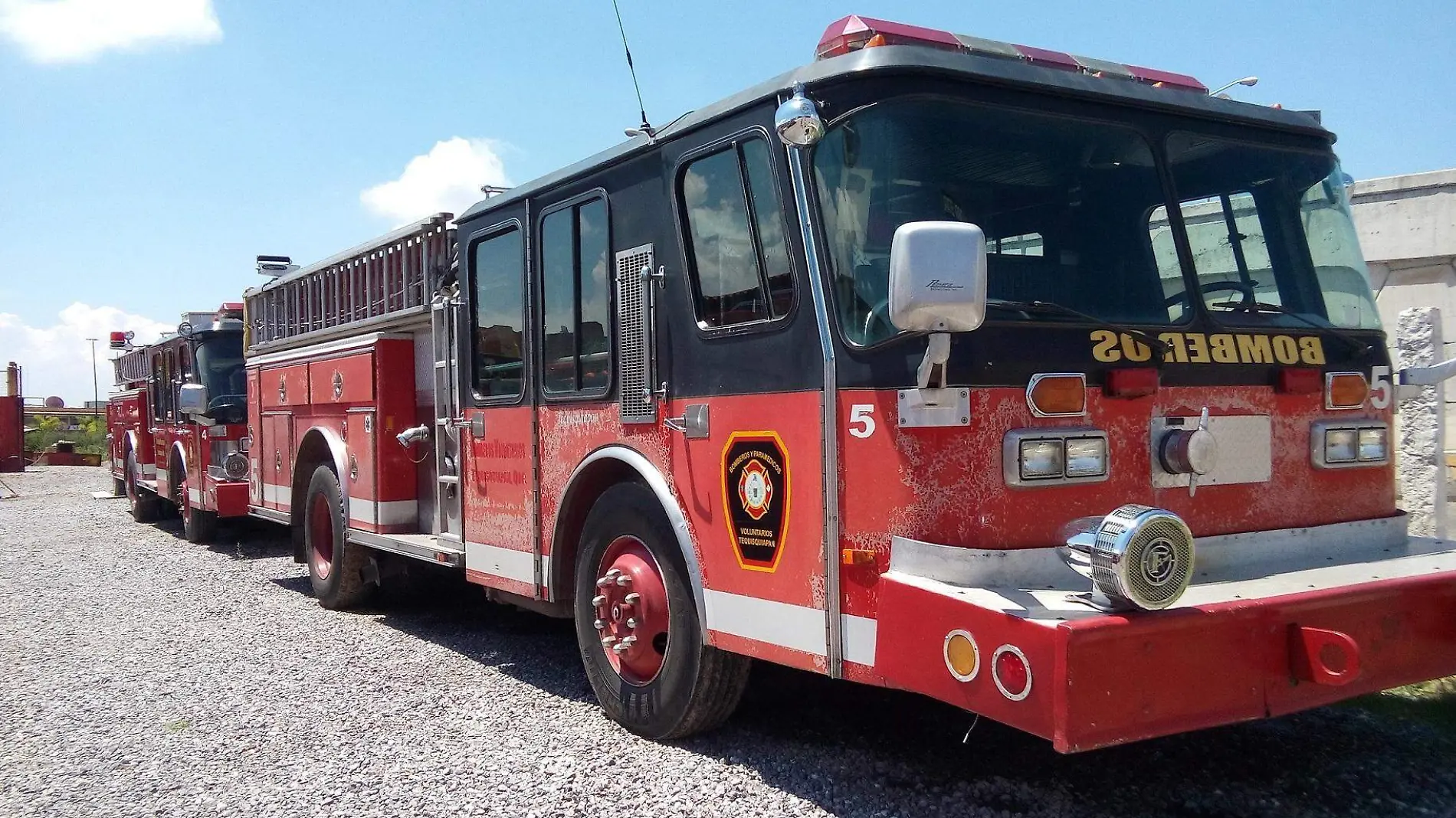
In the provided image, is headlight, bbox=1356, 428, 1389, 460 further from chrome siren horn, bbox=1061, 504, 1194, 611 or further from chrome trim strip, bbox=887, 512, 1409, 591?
chrome siren horn, bbox=1061, 504, 1194, 611

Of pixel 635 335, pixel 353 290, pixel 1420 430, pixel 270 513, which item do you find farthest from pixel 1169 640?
pixel 270 513

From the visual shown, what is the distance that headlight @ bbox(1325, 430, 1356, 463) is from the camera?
13.4 ft

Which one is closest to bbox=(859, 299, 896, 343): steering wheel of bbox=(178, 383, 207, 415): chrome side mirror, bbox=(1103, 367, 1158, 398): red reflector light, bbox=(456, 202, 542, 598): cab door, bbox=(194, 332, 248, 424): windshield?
bbox=(1103, 367, 1158, 398): red reflector light

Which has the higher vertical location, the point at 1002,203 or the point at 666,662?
the point at 1002,203

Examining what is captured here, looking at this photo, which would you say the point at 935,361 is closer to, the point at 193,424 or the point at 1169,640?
the point at 1169,640

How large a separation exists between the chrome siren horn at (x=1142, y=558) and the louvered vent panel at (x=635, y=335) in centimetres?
208

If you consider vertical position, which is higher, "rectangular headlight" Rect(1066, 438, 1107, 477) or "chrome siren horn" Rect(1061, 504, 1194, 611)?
"rectangular headlight" Rect(1066, 438, 1107, 477)

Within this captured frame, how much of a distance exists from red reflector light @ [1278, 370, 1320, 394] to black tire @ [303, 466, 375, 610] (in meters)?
6.04

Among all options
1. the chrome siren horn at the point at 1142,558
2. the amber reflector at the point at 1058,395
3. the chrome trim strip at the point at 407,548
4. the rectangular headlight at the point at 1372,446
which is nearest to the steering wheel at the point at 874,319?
the amber reflector at the point at 1058,395

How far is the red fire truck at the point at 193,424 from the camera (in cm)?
1178

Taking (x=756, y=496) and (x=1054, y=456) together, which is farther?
(x=756, y=496)

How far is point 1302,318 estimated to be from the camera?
422cm

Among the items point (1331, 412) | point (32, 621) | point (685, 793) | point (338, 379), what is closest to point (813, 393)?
point (685, 793)

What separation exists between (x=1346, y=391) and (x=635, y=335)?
277cm
